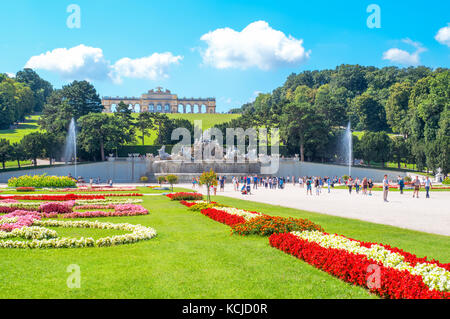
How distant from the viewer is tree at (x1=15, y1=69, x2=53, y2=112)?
126562 mm

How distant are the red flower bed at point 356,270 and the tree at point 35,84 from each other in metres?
130

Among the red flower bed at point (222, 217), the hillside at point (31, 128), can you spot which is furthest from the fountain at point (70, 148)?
the red flower bed at point (222, 217)

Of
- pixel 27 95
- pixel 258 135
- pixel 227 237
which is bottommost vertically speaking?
pixel 227 237

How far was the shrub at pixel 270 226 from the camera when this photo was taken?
36.4 feet

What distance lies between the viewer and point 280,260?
8.39m

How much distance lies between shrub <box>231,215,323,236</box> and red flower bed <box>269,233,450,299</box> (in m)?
1.48

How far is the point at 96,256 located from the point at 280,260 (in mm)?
3732

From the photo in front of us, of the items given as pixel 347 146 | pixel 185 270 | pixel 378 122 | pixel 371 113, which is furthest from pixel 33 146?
pixel 378 122

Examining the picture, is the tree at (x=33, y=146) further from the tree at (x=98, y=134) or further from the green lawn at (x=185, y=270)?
the green lawn at (x=185, y=270)

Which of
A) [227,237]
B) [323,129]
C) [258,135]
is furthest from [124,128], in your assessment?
[227,237]

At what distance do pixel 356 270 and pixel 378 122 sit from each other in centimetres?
9498

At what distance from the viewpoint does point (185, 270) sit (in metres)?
7.48

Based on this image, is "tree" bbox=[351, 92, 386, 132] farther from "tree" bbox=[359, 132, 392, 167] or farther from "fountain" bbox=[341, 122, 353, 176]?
"tree" bbox=[359, 132, 392, 167]
